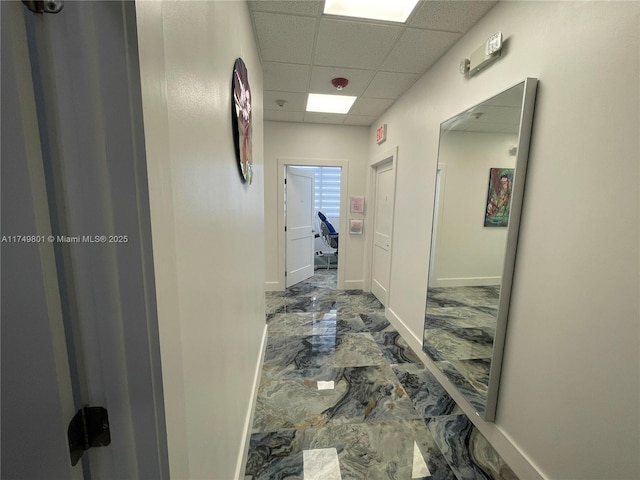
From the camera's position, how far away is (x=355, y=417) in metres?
1.73

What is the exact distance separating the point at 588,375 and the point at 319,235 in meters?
4.89

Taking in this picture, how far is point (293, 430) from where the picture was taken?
1625 millimetres

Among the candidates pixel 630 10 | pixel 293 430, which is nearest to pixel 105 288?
pixel 293 430

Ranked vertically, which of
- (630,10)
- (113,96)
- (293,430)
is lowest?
(293,430)

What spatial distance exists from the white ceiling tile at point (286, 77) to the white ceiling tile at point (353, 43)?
227 millimetres

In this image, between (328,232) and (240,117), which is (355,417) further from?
(328,232)

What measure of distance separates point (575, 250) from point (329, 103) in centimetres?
279

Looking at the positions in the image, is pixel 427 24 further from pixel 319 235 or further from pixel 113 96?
pixel 319 235

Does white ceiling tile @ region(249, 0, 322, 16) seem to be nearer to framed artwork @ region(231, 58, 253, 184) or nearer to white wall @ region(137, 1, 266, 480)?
white wall @ region(137, 1, 266, 480)

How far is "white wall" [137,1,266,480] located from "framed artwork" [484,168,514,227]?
144cm

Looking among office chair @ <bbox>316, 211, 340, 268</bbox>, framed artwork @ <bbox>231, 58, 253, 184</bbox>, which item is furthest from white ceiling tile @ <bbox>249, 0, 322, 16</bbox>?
office chair @ <bbox>316, 211, 340, 268</bbox>

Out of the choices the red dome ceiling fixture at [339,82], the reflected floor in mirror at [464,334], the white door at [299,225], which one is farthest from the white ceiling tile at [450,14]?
the white door at [299,225]

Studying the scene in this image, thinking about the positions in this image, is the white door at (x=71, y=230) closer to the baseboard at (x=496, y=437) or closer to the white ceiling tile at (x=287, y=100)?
the baseboard at (x=496, y=437)

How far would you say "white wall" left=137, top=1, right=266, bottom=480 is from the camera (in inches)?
20.1
